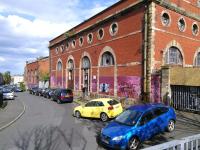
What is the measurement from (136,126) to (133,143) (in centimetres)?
71

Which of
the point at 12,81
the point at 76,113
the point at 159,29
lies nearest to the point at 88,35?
the point at 159,29

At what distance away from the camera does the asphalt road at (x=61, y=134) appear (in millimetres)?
11484

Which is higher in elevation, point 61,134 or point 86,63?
point 86,63

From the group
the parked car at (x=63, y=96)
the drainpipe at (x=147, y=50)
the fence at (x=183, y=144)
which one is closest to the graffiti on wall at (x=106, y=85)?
the parked car at (x=63, y=96)

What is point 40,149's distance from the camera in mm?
11000

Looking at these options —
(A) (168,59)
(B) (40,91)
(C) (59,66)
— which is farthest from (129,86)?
(C) (59,66)

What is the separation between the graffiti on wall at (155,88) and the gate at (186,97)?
150cm

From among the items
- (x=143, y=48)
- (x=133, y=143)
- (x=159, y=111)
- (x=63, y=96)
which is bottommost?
(x=133, y=143)

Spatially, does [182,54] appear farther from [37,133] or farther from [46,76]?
[46,76]

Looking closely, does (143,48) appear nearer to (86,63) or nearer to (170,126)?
(170,126)

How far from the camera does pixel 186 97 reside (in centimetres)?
1898

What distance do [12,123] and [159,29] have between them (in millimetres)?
14628

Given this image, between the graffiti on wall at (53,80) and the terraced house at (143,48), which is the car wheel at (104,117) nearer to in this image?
the terraced house at (143,48)

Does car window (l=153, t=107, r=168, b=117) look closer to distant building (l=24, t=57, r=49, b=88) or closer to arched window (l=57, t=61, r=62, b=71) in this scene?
arched window (l=57, t=61, r=62, b=71)
